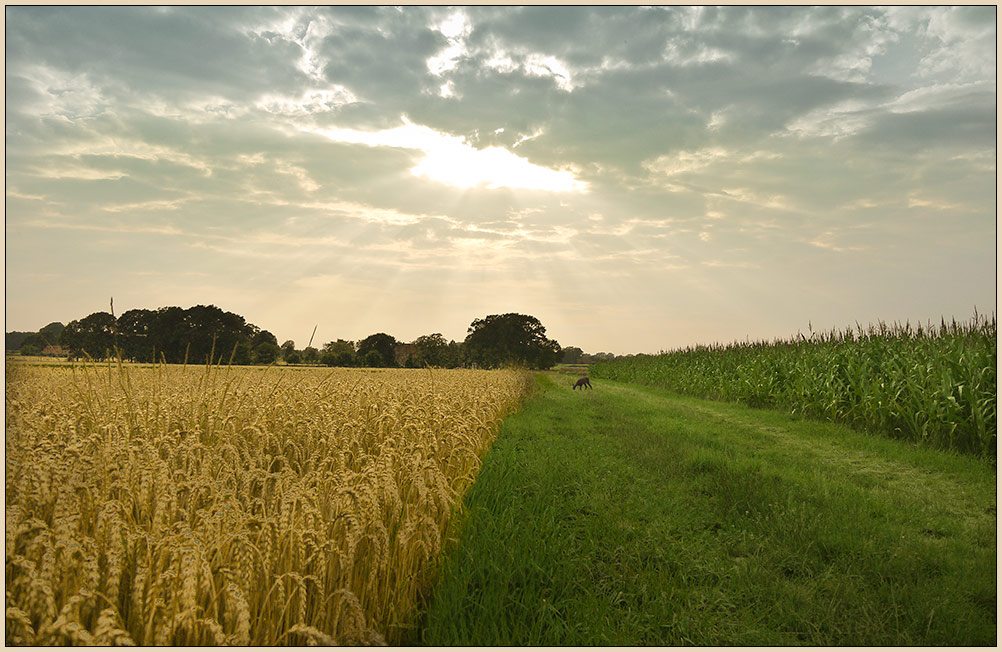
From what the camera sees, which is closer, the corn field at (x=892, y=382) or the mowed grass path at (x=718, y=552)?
the mowed grass path at (x=718, y=552)

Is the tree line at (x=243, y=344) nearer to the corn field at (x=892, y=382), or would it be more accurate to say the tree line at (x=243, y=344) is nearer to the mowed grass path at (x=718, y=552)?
the mowed grass path at (x=718, y=552)

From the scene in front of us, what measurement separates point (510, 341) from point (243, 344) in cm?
5939

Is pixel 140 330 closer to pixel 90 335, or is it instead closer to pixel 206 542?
pixel 90 335

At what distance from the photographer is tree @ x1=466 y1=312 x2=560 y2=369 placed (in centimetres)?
7019

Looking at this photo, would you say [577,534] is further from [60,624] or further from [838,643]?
[60,624]

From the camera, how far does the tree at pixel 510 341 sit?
7019 cm

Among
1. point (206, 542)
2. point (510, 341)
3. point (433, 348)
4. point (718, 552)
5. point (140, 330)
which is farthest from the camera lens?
point (510, 341)

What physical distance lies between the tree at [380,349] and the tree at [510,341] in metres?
19.3

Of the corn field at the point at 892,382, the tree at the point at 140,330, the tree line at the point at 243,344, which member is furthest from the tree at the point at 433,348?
the corn field at the point at 892,382

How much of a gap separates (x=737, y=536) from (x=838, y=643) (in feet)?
5.75

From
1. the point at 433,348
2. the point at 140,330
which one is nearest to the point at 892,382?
the point at 140,330

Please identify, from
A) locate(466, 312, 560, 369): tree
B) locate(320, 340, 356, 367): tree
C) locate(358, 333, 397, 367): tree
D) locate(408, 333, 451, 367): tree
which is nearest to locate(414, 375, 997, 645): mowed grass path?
locate(320, 340, 356, 367): tree

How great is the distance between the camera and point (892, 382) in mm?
11156

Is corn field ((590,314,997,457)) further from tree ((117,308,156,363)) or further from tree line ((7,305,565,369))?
tree ((117,308,156,363))
